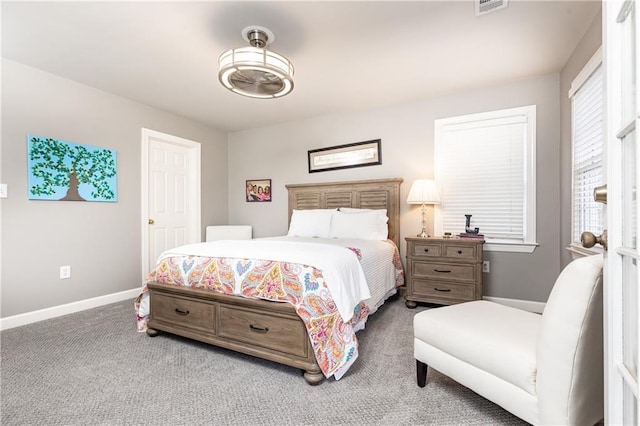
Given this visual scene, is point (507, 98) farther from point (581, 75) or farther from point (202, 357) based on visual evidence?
point (202, 357)

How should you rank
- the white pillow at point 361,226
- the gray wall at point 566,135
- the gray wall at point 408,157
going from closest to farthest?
the gray wall at point 566,135
the gray wall at point 408,157
the white pillow at point 361,226

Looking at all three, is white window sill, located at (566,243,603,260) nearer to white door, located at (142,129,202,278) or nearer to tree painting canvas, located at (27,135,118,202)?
white door, located at (142,129,202,278)

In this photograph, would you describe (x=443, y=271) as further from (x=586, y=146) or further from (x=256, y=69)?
(x=256, y=69)

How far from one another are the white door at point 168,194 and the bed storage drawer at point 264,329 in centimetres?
235

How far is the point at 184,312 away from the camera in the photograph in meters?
2.24

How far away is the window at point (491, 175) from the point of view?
10.3ft

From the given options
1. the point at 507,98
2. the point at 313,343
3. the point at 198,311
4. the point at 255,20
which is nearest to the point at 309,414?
the point at 313,343

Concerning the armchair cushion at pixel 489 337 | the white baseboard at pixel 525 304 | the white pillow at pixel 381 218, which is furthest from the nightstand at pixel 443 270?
the armchair cushion at pixel 489 337

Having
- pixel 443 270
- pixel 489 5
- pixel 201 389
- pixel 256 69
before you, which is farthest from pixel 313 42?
pixel 201 389

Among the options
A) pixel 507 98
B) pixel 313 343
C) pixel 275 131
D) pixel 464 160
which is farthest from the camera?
pixel 275 131

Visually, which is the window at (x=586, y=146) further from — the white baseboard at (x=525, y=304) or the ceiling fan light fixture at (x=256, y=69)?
the ceiling fan light fixture at (x=256, y=69)

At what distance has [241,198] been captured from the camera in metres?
5.04

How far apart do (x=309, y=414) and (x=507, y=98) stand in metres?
3.51

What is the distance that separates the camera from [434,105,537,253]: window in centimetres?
313
